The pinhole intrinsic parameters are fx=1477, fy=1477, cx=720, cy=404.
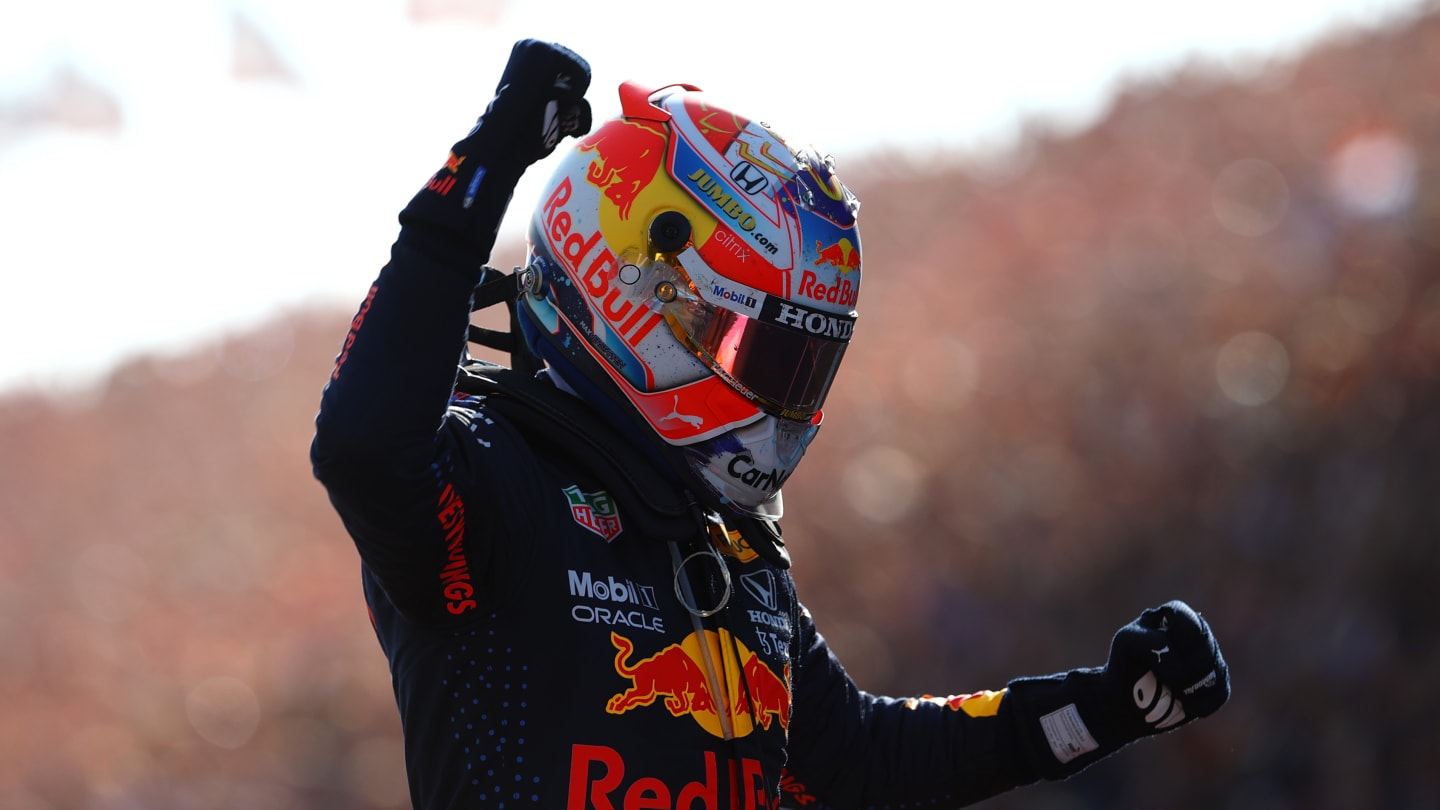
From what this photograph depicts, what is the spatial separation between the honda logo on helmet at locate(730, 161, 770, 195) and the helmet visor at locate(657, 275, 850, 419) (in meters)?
0.27

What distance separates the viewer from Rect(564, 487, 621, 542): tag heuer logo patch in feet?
9.55

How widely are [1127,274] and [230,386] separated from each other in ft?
45.5

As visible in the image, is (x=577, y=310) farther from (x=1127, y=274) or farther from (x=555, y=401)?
(x=1127, y=274)

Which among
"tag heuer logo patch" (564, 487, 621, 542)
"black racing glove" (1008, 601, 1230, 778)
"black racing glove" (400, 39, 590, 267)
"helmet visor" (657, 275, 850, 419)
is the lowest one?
"black racing glove" (1008, 601, 1230, 778)

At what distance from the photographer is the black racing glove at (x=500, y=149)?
2.44m

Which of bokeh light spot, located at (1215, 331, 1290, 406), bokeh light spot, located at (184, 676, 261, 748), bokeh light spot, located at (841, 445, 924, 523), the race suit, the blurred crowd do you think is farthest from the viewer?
bokeh light spot, located at (184, 676, 261, 748)

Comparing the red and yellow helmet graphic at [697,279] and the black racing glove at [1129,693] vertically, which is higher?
the red and yellow helmet graphic at [697,279]

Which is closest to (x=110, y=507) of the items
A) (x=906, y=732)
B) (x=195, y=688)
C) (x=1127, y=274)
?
(x=195, y=688)

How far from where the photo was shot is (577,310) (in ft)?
10.8

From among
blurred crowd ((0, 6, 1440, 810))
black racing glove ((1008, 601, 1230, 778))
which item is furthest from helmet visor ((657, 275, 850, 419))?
blurred crowd ((0, 6, 1440, 810))

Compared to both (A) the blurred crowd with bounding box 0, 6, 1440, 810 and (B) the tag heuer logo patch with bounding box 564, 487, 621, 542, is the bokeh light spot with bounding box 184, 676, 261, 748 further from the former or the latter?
(B) the tag heuer logo patch with bounding box 564, 487, 621, 542

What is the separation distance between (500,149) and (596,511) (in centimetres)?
78

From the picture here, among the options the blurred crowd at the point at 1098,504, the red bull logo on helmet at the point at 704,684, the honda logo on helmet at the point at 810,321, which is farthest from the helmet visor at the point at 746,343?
Answer: the blurred crowd at the point at 1098,504

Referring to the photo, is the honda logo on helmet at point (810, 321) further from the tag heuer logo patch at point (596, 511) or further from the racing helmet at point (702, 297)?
the tag heuer logo patch at point (596, 511)
